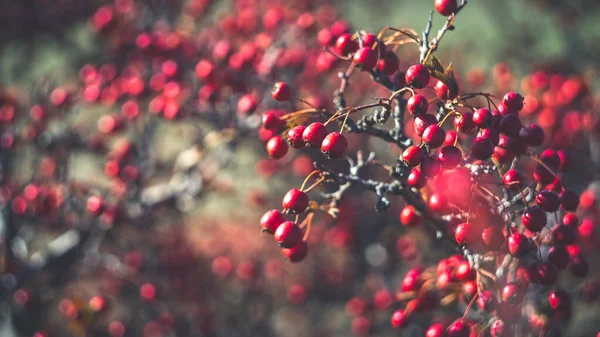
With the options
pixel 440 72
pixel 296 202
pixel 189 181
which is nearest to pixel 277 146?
pixel 296 202

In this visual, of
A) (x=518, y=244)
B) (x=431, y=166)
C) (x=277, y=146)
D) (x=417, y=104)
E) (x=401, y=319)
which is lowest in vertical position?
(x=401, y=319)

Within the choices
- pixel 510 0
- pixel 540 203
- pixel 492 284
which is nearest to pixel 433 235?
pixel 492 284

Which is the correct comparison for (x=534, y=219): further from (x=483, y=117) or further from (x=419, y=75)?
(x=419, y=75)

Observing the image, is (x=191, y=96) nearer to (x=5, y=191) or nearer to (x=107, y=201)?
(x=107, y=201)

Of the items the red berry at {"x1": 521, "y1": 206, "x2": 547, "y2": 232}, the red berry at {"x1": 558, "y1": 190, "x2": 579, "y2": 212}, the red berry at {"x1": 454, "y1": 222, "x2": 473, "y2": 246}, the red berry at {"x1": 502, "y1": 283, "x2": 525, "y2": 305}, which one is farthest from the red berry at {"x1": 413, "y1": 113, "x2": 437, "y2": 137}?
the red berry at {"x1": 502, "y1": 283, "x2": 525, "y2": 305}

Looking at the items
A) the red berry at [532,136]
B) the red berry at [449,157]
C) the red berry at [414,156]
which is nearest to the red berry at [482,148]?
the red berry at [449,157]

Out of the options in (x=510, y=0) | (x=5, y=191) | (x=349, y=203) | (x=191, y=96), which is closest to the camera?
(x=5, y=191)

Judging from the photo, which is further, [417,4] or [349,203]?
[417,4]
